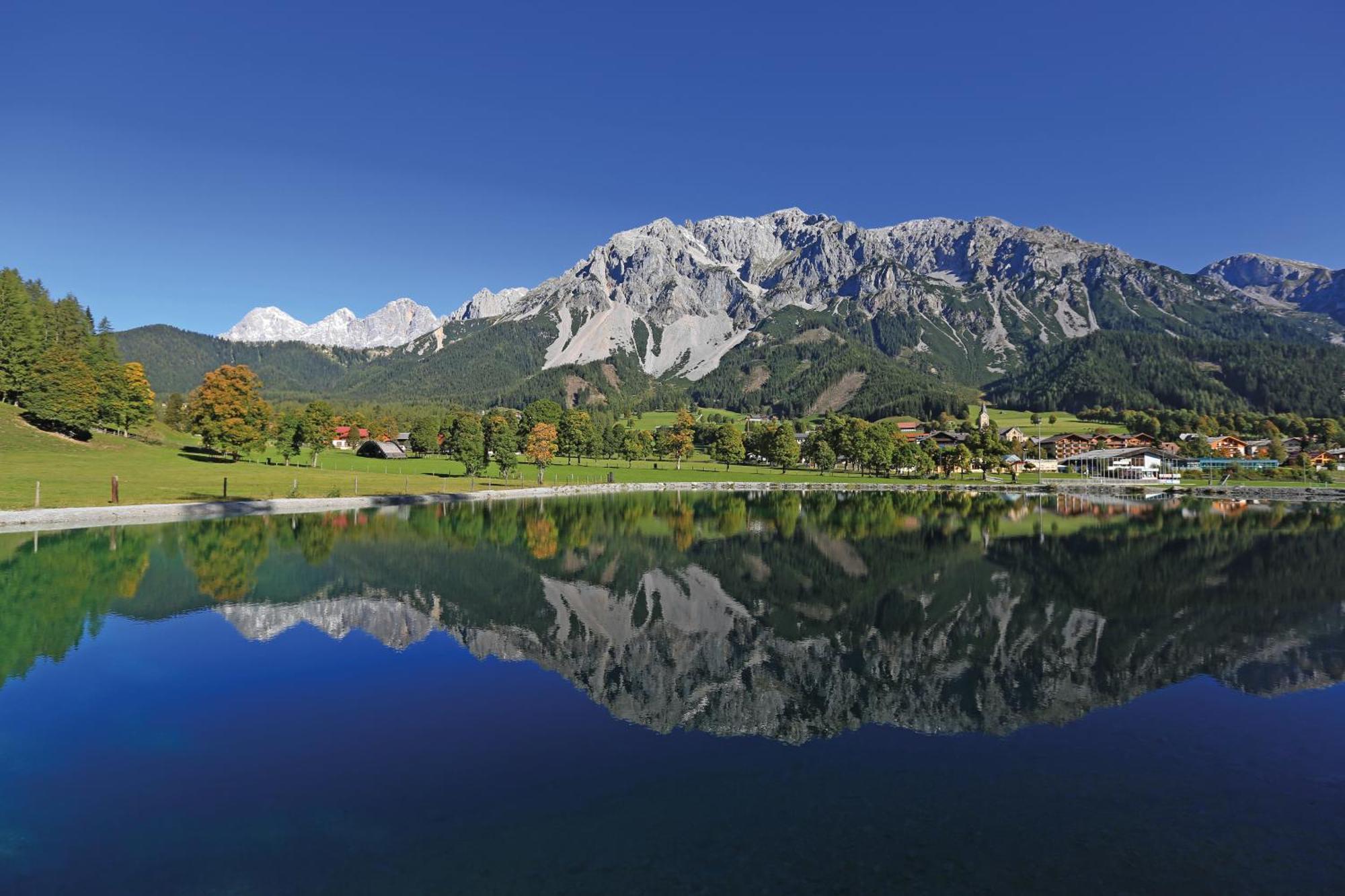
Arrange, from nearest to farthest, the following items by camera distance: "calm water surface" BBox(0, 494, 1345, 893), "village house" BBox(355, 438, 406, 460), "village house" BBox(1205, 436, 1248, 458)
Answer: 1. "calm water surface" BBox(0, 494, 1345, 893)
2. "village house" BBox(355, 438, 406, 460)
3. "village house" BBox(1205, 436, 1248, 458)

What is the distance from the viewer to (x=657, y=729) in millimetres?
15438

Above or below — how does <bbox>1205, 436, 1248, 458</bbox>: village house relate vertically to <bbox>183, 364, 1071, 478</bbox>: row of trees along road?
above

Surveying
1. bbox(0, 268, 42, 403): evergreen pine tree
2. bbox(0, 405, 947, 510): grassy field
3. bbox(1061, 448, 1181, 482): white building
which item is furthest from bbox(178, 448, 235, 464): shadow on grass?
bbox(1061, 448, 1181, 482): white building

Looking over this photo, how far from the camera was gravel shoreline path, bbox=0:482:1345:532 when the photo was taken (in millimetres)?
46938

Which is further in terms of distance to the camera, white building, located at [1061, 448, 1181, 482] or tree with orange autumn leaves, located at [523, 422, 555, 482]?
white building, located at [1061, 448, 1181, 482]

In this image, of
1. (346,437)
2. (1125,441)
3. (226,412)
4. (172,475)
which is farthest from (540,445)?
(1125,441)

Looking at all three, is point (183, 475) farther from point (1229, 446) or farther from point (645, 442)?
point (1229, 446)

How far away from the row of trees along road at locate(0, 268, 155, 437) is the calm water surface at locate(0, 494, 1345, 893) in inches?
2411

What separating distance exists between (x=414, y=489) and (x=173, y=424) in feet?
331

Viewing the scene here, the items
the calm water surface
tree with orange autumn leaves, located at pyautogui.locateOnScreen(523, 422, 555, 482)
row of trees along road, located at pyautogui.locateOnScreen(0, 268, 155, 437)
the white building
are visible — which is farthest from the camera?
the white building

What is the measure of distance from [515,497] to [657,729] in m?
69.5

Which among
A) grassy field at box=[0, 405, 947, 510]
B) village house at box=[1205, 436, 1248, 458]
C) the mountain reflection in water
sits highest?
village house at box=[1205, 436, 1248, 458]

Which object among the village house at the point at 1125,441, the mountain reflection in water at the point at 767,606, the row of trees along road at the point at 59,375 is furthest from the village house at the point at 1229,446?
the row of trees along road at the point at 59,375

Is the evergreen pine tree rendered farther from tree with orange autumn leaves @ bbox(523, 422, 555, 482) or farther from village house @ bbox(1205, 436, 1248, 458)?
village house @ bbox(1205, 436, 1248, 458)
